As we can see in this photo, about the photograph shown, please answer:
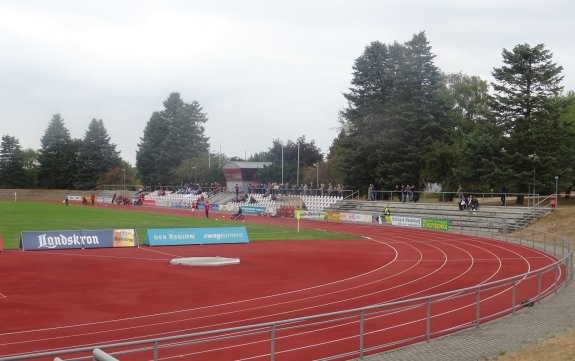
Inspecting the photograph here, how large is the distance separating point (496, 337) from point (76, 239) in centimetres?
2500

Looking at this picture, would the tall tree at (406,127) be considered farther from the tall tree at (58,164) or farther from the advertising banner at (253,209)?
the tall tree at (58,164)

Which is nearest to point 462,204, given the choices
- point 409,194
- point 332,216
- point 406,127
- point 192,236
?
point 409,194

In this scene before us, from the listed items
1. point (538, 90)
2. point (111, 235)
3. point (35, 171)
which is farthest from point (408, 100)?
point (35, 171)

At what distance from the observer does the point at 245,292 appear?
19.4 meters

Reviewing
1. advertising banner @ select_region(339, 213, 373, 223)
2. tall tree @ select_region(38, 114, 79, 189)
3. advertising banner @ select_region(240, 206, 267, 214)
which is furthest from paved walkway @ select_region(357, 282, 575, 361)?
tall tree @ select_region(38, 114, 79, 189)

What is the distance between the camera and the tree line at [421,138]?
49469mm

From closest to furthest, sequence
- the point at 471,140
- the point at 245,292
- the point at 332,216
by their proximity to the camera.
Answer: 1. the point at 245,292
2. the point at 471,140
3. the point at 332,216

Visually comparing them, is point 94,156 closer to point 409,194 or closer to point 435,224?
point 409,194

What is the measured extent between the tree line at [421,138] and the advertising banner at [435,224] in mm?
8236

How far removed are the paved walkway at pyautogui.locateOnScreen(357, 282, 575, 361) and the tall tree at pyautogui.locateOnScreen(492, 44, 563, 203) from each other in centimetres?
3553

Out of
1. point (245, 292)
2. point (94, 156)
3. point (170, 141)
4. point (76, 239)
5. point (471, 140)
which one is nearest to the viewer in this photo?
point (245, 292)

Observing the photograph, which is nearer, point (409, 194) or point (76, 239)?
point (76, 239)

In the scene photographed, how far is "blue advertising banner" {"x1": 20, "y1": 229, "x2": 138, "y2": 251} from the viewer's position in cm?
3020

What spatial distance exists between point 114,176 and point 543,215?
88000 mm
